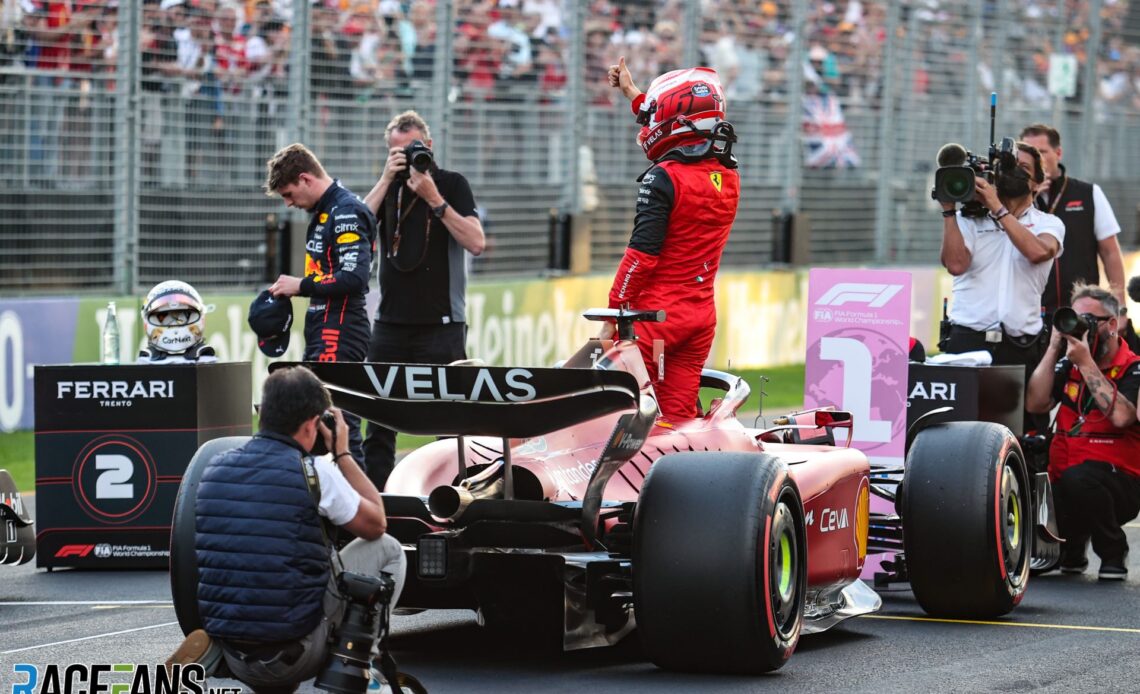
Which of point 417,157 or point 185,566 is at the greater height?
point 417,157

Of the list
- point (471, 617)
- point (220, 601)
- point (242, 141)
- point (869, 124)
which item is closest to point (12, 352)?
point (242, 141)

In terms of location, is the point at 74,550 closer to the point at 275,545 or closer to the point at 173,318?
the point at 173,318

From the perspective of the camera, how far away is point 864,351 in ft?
27.2

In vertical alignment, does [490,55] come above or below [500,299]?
above

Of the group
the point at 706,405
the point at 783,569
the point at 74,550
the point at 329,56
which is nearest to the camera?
the point at 783,569

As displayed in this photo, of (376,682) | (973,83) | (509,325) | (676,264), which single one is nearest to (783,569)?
(676,264)

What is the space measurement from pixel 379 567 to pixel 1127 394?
173 inches

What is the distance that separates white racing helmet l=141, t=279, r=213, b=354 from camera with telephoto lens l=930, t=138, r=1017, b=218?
3525mm

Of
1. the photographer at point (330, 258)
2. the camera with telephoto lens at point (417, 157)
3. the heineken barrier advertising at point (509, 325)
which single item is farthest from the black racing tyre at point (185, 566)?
the camera with telephoto lens at point (417, 157)

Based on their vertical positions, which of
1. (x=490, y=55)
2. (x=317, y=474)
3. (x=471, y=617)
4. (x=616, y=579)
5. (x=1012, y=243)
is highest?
(x=490, y=55)

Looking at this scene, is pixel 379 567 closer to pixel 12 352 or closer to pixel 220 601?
pixel 220 601

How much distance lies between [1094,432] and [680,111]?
9.38 feet

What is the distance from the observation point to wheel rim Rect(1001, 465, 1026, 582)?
7.20 metres

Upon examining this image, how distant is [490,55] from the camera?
52.2 ft
